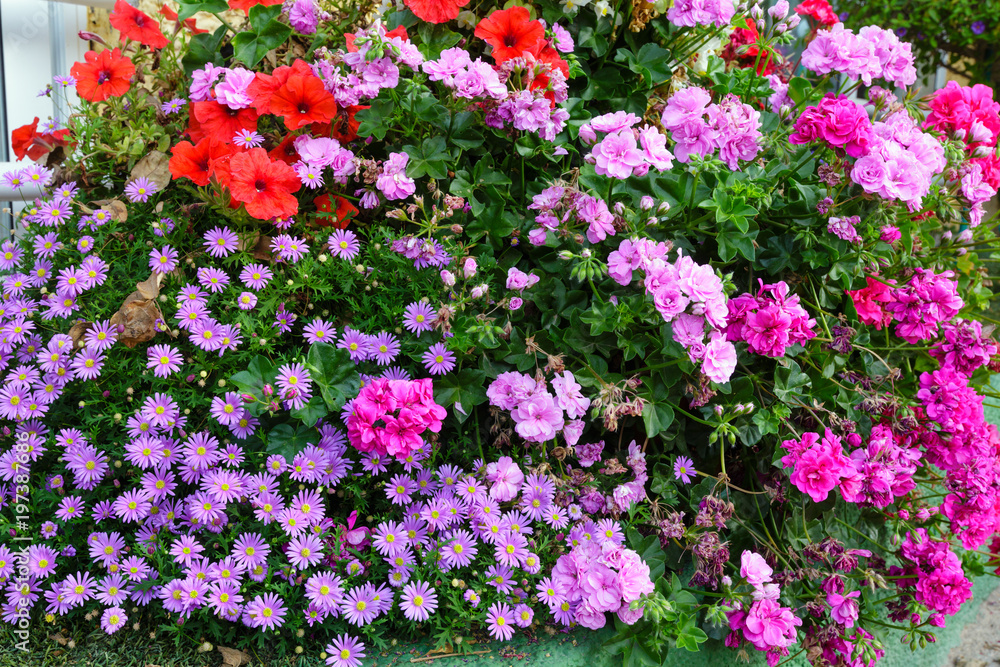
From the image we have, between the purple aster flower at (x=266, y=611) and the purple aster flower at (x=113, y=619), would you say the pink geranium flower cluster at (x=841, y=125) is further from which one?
the purple aster flower at (x=113, y=619)

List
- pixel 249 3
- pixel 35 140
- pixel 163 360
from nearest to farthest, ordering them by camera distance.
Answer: pixel 163 360 < pixel 249 3 < pixel 35 140

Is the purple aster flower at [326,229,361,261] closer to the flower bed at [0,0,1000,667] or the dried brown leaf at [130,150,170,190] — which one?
the flower bed at [0,0,1000,667]

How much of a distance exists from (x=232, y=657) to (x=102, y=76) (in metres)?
1.57

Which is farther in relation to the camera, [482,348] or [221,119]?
[221,119]

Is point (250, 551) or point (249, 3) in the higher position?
point (249, 3)

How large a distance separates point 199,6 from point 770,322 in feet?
5.62

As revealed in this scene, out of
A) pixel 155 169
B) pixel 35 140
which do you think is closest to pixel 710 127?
pixel 155 169

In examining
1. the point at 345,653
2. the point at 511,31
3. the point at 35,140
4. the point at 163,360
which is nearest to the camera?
the point at 345,653

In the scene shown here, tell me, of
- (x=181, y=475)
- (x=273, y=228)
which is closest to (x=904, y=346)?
(x=273, y=228)

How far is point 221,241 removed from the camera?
1.67 metres

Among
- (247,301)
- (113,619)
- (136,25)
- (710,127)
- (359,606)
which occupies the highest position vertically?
(136,25)

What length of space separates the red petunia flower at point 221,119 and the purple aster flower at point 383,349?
67 cm

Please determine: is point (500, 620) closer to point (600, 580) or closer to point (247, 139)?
point (600, 580)

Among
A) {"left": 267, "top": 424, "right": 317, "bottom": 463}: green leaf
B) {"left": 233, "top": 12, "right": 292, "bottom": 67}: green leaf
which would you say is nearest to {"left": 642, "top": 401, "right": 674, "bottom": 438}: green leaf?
{"left": 267, "top": 424, "right": 317, "bottom": 463}: green leaf
